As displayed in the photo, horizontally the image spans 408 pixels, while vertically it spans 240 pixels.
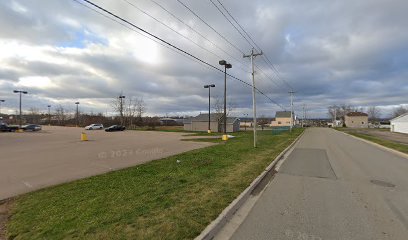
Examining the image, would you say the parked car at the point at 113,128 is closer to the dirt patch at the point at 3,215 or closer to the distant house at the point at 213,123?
the distant house at the point at 213,123

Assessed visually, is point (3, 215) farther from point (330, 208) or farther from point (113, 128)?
point (113, 128)

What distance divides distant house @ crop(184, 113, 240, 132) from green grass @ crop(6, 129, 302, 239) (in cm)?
4806

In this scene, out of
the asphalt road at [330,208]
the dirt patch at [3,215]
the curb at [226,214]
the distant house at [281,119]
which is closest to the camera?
the curb at [226,214]

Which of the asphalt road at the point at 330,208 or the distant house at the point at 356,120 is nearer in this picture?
the asphalt road at the point at 330,208

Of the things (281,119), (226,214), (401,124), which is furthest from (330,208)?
(281,119)

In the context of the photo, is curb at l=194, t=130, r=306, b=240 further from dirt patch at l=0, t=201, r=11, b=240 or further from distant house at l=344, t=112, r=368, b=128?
distant house at l=344, t=112, r=368, b=128

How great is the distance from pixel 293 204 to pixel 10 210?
6.38 m

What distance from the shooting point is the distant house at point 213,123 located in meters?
57.8

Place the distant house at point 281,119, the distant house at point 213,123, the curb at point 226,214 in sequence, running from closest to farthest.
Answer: the curb at point 226,214, the distant house at point 213,123, the distant house at point 281,119

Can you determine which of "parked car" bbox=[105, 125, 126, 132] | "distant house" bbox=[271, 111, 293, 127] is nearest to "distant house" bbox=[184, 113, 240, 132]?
"parked car" bbox=[105, 125, 126, 132]

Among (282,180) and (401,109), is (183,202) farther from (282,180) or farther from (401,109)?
(401,109)

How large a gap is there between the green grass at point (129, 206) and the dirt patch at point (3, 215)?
0.27 feet

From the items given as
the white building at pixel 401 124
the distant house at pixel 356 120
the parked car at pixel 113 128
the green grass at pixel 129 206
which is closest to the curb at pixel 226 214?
the green grass at pixel 129 206

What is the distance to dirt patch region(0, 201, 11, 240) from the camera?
16.0 feet
